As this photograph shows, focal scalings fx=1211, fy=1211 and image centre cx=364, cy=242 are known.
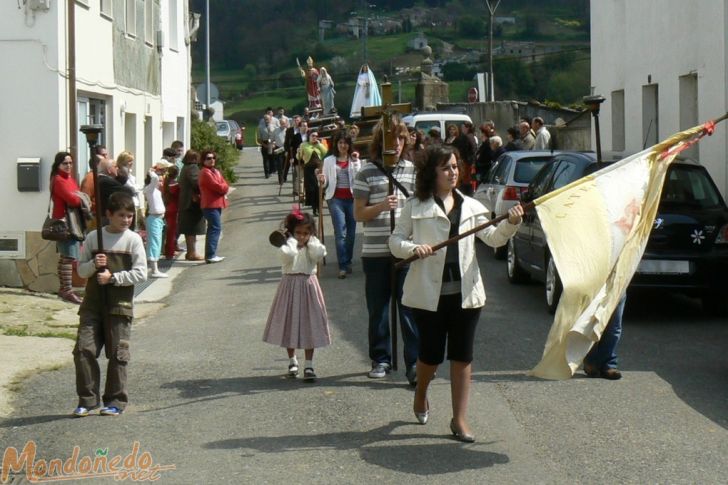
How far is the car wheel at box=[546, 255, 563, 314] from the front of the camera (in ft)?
41.8

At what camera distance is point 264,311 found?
13.7 meters

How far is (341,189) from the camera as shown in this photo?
54.3 feet

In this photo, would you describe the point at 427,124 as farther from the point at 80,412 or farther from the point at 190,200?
the point at 80,412

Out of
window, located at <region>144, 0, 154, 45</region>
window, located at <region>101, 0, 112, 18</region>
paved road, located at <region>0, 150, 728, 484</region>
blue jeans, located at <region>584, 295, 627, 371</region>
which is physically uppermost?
window, located at <region>144, 0, 154, 45</region>

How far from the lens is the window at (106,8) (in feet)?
62.5

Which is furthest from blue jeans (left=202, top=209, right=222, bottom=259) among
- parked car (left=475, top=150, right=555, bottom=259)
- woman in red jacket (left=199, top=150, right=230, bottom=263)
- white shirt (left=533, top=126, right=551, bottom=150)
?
white shirt (left=533, top=126, right=551, bottom=150)

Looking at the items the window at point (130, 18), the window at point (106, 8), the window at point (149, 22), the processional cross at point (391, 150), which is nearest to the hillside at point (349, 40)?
the window at point (149, 22)

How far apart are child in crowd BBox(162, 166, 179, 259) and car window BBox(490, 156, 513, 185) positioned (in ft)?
16.4

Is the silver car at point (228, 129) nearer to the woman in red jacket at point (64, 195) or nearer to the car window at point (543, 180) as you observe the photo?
the woman in red jacket at point (64, 195)

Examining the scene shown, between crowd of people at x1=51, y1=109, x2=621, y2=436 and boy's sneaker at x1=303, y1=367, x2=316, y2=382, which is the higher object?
crowd of people at x1=51, y1=109, x2=621, y2=436

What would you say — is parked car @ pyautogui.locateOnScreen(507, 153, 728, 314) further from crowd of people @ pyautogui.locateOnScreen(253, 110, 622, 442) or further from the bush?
the bush

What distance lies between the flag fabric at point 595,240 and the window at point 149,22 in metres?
17.3

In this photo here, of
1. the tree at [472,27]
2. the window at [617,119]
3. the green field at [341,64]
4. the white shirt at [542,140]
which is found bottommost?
the white shirt at [542,140]

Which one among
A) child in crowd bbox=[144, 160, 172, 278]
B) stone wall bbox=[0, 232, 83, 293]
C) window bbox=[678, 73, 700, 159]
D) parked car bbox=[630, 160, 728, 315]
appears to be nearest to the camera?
parked car bbox=[630, 160, 728, 315]
